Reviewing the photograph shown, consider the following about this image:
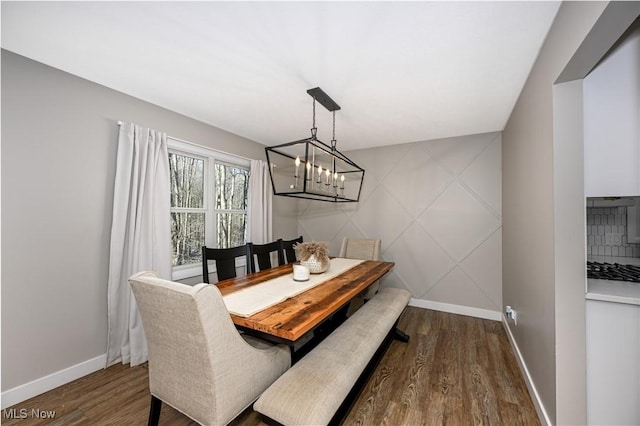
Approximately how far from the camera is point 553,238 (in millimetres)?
1353

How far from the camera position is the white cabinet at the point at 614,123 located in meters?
1.32

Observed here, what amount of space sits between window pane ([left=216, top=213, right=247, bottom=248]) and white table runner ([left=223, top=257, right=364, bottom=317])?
→ 1.41 m

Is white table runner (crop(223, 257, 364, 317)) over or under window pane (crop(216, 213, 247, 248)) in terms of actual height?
under

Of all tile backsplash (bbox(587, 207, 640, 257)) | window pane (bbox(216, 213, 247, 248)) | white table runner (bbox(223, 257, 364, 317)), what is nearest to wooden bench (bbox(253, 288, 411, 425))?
white table runner (bbox(223, 257, 364, 317))

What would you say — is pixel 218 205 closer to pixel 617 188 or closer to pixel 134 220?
pixel 134 220

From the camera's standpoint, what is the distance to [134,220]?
2.22m

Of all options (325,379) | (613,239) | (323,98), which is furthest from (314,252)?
(613,239)

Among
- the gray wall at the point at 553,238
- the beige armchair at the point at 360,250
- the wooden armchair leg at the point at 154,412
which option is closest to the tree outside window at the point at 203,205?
the beige armchair at the point at 360,250

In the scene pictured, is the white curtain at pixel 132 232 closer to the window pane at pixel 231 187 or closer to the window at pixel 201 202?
the window at pixel 201 202

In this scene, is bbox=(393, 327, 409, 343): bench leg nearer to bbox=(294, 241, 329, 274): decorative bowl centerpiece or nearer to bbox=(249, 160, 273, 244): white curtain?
bbox=(294, 241, 329, 274): decorative bowl centerpiece

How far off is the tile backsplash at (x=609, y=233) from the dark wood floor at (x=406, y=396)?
1168mm

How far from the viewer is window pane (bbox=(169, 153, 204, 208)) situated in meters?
2.75

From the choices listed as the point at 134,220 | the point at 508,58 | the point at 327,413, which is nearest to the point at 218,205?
the point at 134,220

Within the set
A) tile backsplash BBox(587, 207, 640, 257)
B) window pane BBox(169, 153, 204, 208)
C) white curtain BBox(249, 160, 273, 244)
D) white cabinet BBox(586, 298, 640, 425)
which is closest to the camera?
white cabinet BBox(586, 298, 640, 425)
